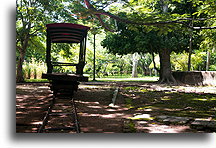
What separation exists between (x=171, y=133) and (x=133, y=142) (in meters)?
0.56

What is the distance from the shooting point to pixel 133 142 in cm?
342

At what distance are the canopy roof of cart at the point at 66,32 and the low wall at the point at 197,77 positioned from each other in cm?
710

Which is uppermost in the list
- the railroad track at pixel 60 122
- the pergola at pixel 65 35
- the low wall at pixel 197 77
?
the pergola at pixel 65 35

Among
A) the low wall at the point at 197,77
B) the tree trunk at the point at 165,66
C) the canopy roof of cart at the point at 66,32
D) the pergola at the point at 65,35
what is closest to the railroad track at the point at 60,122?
the pergola at the point at 65,35

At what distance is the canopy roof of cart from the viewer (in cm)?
514

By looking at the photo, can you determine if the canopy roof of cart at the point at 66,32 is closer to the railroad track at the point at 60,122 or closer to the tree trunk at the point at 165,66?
the railroad track at the point at 60,122

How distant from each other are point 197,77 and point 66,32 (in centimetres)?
788

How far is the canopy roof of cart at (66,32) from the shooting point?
5137 mm

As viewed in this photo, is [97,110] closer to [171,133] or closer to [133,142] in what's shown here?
[133,142]

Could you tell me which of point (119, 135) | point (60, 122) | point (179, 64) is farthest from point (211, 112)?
point (179, 64)

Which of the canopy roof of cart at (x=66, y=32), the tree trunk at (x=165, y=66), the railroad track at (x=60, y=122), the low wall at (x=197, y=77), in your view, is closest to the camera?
the railroad track at (x=60, y=122)

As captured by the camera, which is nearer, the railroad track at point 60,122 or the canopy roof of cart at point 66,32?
the railroad track at point 60,122

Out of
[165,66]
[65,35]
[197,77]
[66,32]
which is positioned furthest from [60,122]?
[197,77]

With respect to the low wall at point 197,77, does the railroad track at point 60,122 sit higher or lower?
lower
